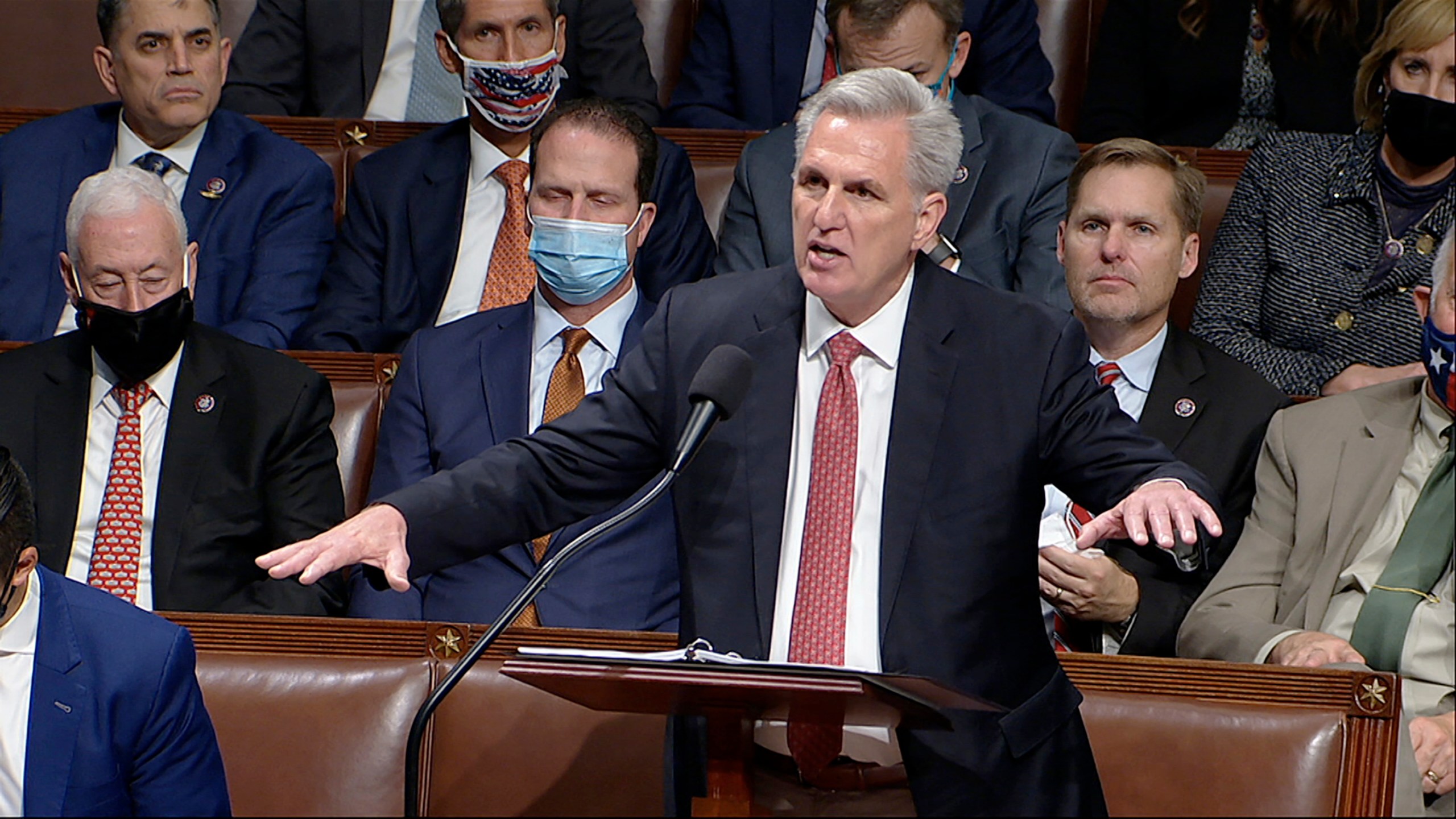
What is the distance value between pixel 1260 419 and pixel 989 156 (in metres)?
0.83

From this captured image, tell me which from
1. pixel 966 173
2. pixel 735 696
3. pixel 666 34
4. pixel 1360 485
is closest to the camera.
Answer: pixel 735 696

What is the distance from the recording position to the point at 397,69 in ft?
13.0

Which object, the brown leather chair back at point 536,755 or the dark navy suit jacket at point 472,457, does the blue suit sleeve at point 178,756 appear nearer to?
the brown leather chair back at point 536,755

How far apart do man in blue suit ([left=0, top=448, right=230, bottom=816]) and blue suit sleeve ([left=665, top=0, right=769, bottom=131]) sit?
84.8 inches

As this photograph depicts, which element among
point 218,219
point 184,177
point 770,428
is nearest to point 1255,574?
point 770,428

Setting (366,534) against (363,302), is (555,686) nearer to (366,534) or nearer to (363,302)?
(366,534)

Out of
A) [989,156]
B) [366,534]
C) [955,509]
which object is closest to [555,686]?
[366,534]

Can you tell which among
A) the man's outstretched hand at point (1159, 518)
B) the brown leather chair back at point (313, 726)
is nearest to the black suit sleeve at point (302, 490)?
the brown leather chair back at point (313, 726)

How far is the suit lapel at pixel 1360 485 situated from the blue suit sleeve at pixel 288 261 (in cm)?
185

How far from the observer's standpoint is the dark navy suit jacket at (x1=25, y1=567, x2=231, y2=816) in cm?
187

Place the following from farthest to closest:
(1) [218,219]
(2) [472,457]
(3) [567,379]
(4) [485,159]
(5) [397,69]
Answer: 1. (5) [397,69]
2. (4) [485,159]
3. (1) [218,219]
4. (3) [567,379]
5. (2) [472,457]

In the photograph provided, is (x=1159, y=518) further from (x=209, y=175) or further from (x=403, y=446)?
(x=209, y=175)

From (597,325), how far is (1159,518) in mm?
1369

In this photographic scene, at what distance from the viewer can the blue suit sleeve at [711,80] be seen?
12.6ft
